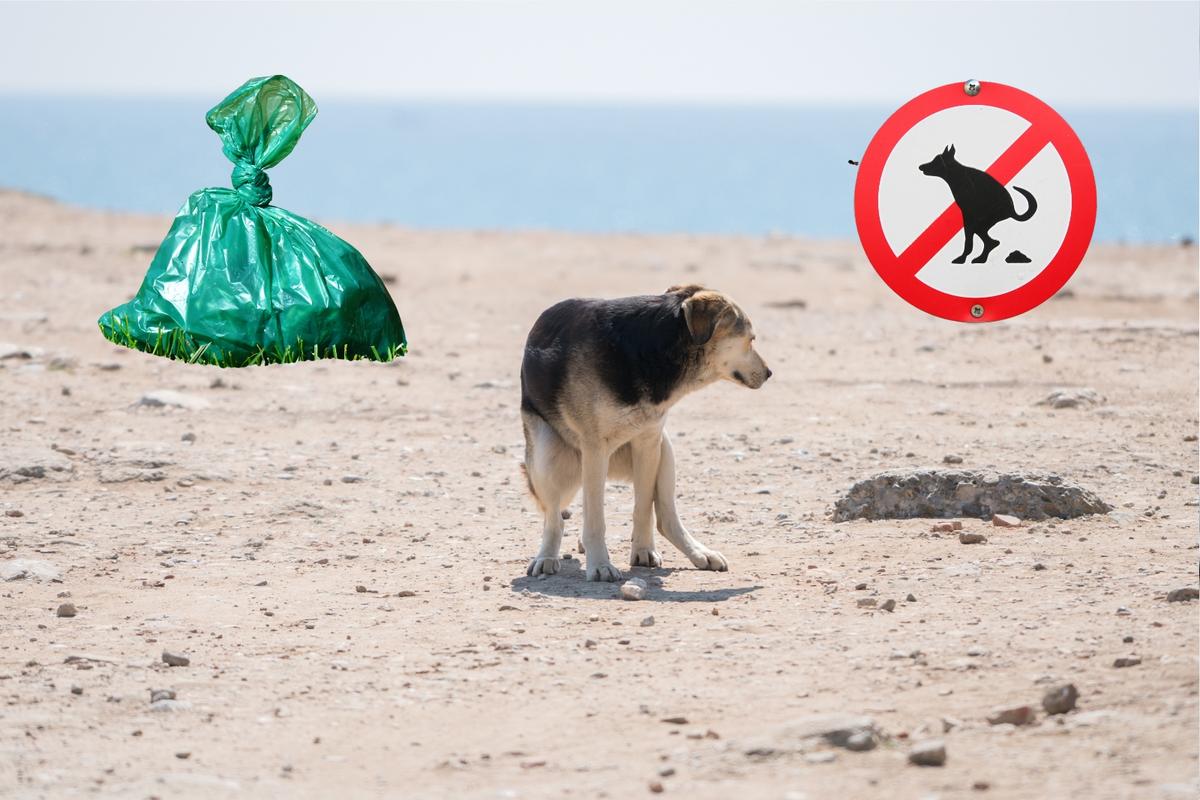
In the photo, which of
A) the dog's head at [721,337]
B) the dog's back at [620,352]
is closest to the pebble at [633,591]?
the dog's back at [620,352]

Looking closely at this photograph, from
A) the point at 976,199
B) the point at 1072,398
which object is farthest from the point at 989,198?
the point at 1072,398

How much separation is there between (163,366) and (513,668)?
25.9 feet

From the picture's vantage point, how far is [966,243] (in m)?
6.29

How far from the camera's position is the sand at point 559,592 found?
5.04 meters

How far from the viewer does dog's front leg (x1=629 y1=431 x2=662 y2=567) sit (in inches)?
301

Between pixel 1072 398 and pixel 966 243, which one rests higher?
pixel 966 243

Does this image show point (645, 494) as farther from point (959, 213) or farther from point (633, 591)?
point (959, 213)

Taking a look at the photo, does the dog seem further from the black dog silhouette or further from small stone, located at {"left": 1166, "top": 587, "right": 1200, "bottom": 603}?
small stone, located at {"left": 1166, "top": 587, "right": 1200, "bottom": 603}

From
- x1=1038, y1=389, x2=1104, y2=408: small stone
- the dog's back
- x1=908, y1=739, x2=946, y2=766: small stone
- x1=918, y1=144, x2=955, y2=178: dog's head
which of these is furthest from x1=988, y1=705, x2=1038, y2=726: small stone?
x1=1038, y1=389, x2=1104, y2=408: small stone

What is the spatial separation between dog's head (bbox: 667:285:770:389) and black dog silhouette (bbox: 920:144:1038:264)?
129cm

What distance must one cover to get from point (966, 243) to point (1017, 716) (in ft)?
6.82

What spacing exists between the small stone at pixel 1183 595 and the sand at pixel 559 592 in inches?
2.5

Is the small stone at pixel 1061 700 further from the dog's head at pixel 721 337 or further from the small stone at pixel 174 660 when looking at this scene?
the small stone at pixel 174 660

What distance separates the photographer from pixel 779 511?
880 centimetres
